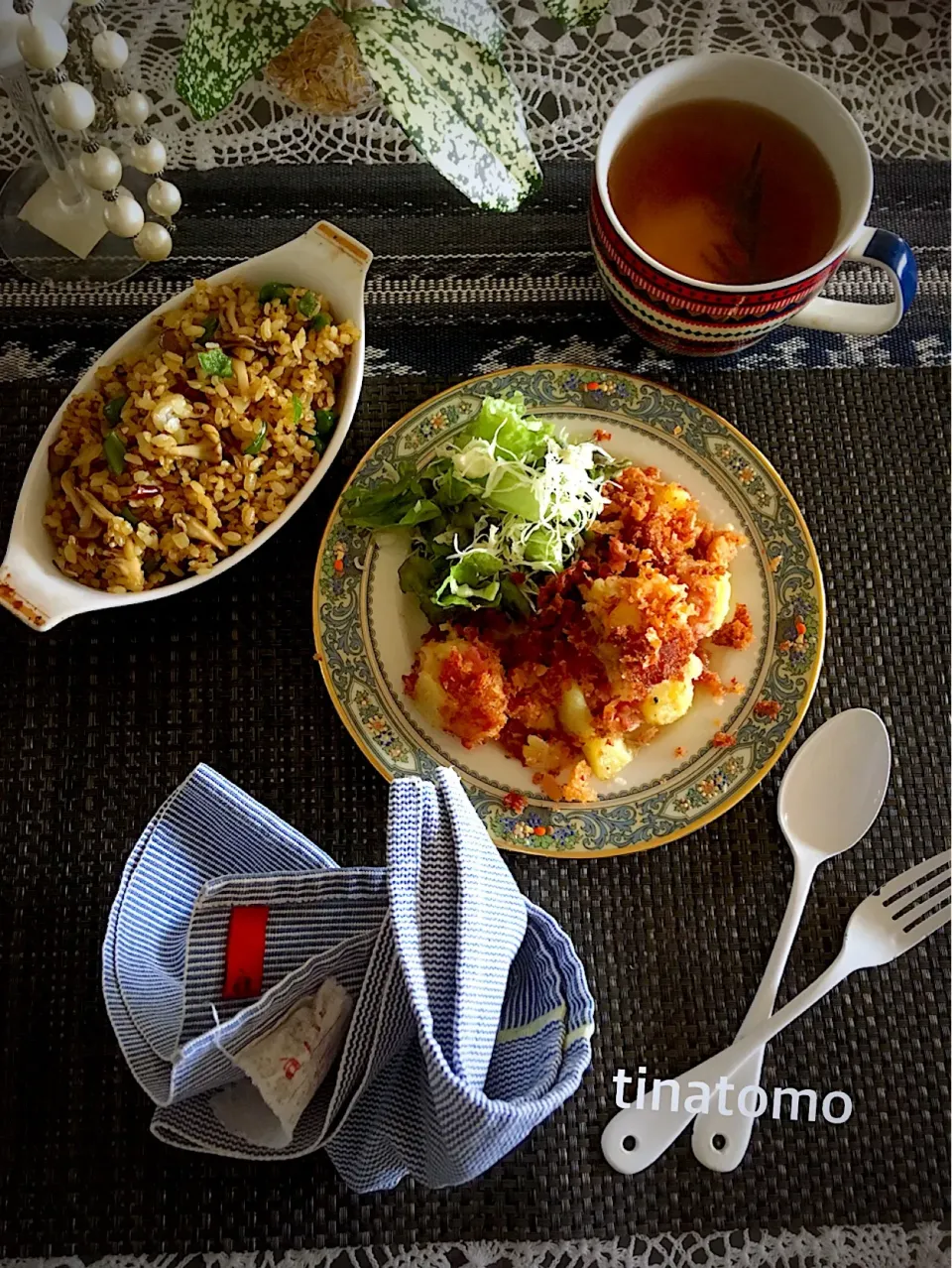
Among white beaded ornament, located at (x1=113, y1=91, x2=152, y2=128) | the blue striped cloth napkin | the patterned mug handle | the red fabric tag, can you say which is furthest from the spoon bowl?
white beaded ornament, located at (x1=113, y1=91, x2=152, y2=128)

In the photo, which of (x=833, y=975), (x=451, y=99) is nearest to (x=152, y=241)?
(x=451, y=99)

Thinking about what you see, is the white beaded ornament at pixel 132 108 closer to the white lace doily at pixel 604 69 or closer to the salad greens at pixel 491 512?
the white lace doily at pixel 604 69

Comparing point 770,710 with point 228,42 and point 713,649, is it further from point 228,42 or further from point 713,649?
point 228,42

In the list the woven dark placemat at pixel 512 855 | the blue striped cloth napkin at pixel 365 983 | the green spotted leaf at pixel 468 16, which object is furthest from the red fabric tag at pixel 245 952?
the green spotted leaf at pixel 468 16

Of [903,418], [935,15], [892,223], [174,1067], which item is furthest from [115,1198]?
[935,15]

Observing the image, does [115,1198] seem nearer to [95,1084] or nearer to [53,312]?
[95,1084]
